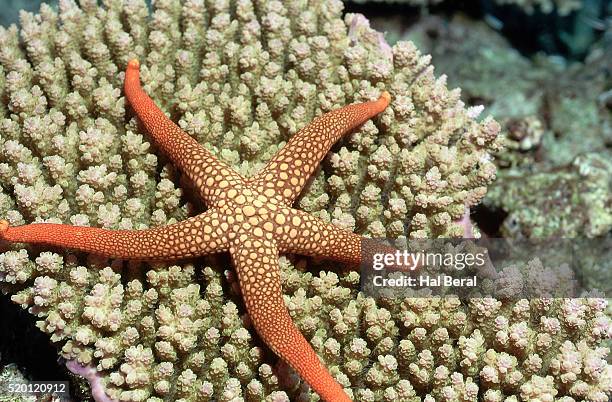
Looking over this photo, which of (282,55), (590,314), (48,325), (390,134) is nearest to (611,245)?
(590,314)

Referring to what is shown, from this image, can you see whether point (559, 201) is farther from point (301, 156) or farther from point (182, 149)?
point (182, 149)

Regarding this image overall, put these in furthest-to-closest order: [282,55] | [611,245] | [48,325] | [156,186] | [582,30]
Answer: [582,30] → [611,245] → [282,55] → [156,186] → [48,325]

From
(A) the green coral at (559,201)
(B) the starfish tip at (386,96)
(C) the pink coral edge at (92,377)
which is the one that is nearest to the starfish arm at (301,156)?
(B) the starfish tip at (386,96)

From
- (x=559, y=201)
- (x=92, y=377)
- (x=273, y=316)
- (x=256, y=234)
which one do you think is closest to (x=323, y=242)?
(x=256, y=234)

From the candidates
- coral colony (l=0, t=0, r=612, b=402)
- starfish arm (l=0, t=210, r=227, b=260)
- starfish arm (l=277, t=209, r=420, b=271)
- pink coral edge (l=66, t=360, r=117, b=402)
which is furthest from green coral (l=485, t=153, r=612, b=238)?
pink coral edge (l=66, t=360, r=117, b=402)

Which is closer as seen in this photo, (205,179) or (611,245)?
(205,179)

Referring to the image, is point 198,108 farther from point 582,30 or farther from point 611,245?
point 582,30

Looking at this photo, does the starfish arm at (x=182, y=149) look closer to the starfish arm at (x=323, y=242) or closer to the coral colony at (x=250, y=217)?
the coral colony at (x=250, y=217)
